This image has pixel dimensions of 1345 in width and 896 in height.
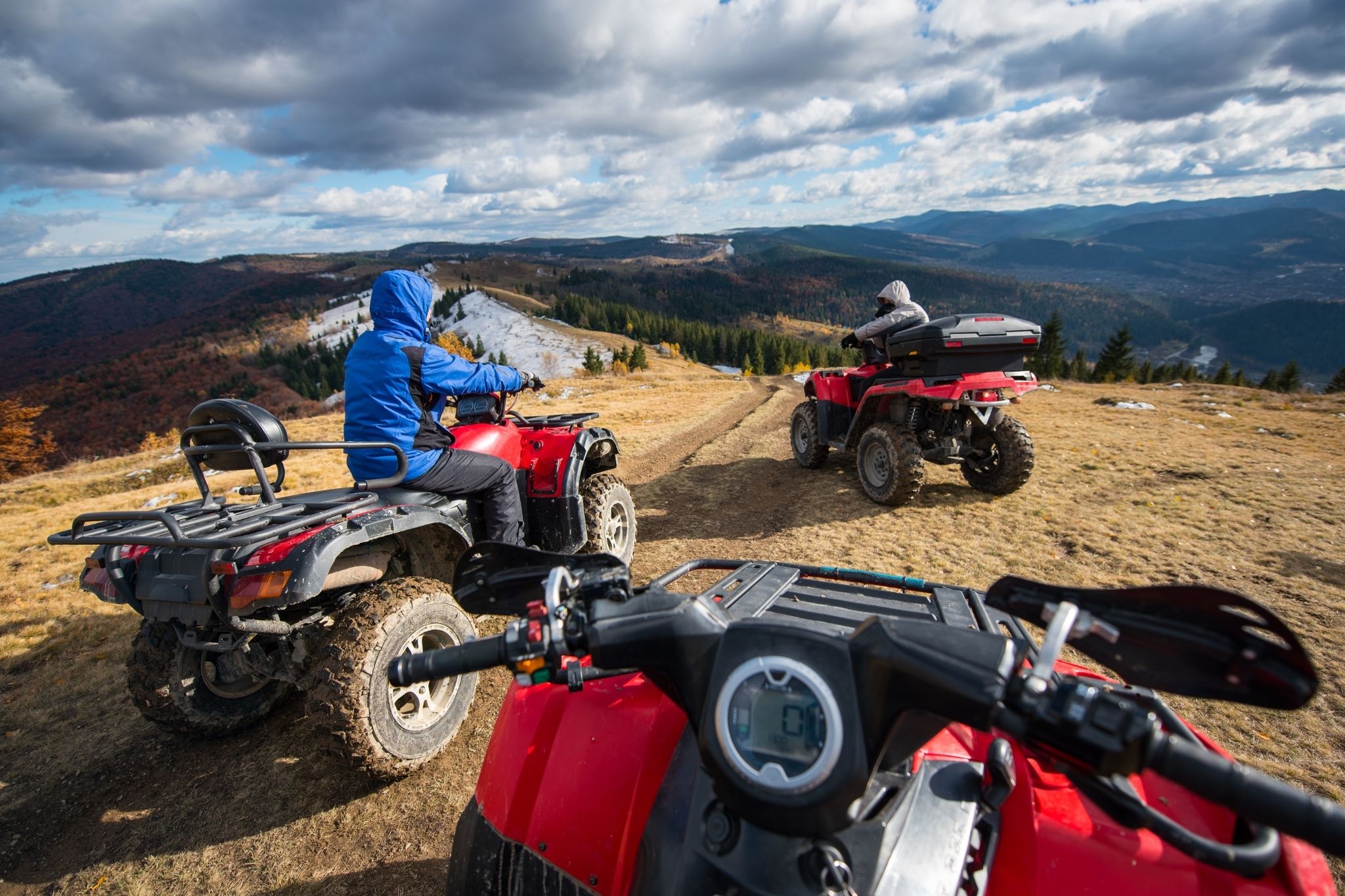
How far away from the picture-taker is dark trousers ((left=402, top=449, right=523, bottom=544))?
4.43 meters

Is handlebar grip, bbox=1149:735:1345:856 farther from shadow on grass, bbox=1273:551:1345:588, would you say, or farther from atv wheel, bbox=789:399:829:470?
atv wheel, bbox=789:399:829:470

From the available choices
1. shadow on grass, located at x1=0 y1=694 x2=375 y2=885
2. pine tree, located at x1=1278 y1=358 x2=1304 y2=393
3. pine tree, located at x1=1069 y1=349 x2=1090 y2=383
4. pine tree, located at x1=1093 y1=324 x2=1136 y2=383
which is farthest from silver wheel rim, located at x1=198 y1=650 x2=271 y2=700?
pine tree, located at x1=1278 y1=358 x2=1304 y2=393

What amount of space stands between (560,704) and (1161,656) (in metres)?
1.53

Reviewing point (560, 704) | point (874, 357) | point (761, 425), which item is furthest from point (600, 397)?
point (560, 704)

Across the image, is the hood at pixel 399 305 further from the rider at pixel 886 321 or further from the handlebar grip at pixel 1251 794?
the rider at pixel 886 321

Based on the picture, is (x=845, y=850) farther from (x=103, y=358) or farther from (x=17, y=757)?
(x=103, y=358)

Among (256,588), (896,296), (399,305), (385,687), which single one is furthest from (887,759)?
(896,296)

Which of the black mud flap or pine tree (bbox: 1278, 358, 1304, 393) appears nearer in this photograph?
the black mud flap

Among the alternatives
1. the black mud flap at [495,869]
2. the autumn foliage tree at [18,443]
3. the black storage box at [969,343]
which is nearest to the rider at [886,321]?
the black storage box at [969,343]

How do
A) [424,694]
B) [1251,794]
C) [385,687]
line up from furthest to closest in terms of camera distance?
[424,694] < [385,687] < [1251,794]

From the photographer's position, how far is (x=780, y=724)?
1.20 m

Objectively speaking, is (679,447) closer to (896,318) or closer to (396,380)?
(896,318)

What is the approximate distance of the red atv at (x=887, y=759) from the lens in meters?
1.08

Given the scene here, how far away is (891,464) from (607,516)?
383 centimetres
